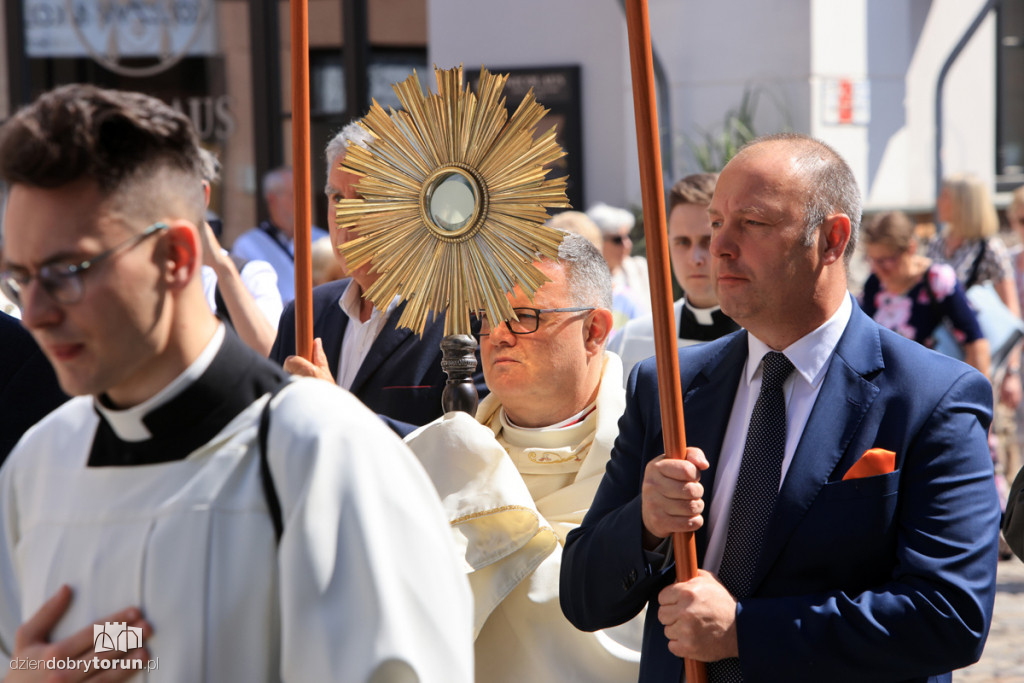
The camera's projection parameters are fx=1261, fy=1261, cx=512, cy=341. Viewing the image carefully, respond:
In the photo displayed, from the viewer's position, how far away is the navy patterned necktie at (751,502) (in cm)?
214

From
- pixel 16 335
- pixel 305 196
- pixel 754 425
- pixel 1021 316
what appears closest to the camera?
pixel 754 425

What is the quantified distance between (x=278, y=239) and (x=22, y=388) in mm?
3923

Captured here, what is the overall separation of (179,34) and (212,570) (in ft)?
30.5

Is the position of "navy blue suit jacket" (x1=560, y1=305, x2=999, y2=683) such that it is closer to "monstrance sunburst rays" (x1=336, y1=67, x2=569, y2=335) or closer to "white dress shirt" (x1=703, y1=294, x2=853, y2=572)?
"white dress shirt" (x1=703, y1=294, x2=853, y2=572)

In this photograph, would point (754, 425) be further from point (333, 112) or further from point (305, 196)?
point (333, 112)

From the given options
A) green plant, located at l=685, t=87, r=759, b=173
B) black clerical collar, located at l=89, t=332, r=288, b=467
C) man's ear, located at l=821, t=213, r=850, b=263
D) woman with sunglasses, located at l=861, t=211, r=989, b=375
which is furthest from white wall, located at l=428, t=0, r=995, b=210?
black clerical collar, located at l=89, t=332, r=288, b=467

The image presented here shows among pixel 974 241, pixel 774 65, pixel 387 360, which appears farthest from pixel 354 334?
pixel 774 65

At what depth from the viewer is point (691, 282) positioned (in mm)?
A: 4246

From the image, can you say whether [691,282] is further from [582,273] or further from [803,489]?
[803,489]

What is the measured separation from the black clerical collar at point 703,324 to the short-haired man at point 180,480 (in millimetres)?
2748

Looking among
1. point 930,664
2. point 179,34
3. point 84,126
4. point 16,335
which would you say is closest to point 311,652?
point 84,126

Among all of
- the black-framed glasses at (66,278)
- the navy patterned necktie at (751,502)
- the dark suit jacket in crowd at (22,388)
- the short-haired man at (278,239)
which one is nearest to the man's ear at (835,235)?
the navy patterned necktie at (751,502)

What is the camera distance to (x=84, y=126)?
1.49 metres

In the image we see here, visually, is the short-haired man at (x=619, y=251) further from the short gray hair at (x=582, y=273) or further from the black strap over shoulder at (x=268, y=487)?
the black strap over shoulder at (x=268, y=487)
